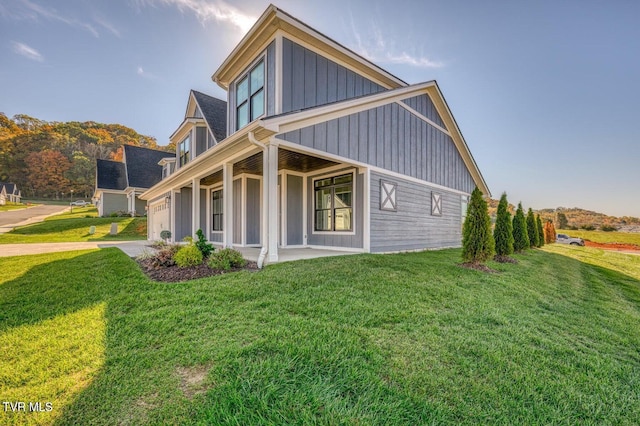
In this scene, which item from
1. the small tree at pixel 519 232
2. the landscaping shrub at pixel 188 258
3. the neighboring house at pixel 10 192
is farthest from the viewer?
the neighboring house at pixel 10 192

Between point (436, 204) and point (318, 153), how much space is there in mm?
6052

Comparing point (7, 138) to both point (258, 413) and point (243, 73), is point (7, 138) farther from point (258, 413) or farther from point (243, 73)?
point (258, 413)

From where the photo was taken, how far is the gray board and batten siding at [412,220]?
309 inches

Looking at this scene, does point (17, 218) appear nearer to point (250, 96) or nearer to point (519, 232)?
point (250, 96)

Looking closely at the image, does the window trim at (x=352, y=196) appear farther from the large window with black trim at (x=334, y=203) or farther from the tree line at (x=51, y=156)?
the tree line at (x=51, y=156)

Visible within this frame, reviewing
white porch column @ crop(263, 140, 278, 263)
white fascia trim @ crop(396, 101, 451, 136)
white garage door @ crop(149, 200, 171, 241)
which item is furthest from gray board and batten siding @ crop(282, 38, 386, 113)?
white garage door @ crop(149, 200, 171, 241)

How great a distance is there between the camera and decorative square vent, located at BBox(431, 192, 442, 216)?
10.2 m

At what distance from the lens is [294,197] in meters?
9.17

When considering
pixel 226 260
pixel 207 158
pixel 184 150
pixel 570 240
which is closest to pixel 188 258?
pixel 226 260

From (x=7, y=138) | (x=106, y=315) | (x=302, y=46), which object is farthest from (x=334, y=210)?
(x=7, y=138)

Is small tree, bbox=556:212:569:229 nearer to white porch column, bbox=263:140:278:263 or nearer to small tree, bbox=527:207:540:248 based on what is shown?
small tree, bbox=527:207:540:248

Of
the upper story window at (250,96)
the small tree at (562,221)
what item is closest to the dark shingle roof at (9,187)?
the upper story window at (250,96)

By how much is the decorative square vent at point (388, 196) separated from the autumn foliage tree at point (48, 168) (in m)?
53.5

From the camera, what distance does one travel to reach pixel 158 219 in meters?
14.0
